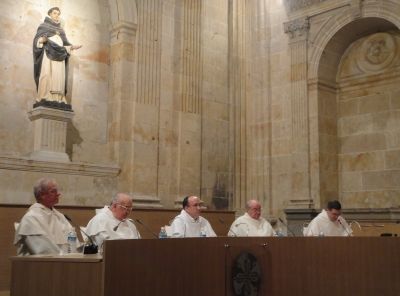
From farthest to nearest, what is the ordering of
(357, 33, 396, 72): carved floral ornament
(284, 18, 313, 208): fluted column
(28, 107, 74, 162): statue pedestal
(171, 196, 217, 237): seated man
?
(284, 18, 313, 208): fluted column < (357, 33, 396, 72): carved floral ornament < (28, 107, 74, 162): statue pedestal < (171, 196, 217, 237): seated man

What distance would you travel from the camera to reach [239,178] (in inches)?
487

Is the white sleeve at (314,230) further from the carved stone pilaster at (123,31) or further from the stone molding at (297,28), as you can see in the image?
the carved stone pilaster at (123,31)

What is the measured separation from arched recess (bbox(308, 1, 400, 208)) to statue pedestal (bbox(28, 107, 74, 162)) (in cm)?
503

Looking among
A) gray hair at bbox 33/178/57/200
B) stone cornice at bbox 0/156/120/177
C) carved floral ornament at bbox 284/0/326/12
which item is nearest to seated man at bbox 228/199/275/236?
stone cornice at bbox 0/156/120/177

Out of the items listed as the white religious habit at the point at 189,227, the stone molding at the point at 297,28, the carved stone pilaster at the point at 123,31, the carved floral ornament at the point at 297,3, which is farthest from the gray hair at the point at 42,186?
the carved floral ornament at the point at 297,3

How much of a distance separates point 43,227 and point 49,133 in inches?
167

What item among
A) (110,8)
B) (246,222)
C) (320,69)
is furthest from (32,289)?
(320,69)

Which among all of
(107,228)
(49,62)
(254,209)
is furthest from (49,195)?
(49,62)

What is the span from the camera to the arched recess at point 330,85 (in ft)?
36.8

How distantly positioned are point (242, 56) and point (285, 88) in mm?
1386

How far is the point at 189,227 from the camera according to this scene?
7.66 meters

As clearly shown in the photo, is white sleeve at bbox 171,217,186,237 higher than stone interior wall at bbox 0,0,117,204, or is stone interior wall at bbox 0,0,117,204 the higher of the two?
stone interior wall at bbox 0,0,117,204

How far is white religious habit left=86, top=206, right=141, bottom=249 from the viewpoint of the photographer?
6078 mm

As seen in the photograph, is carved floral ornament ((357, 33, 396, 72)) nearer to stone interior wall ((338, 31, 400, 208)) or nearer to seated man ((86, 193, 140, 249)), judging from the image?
stone interior wall ((338, 31, 400, 208))
